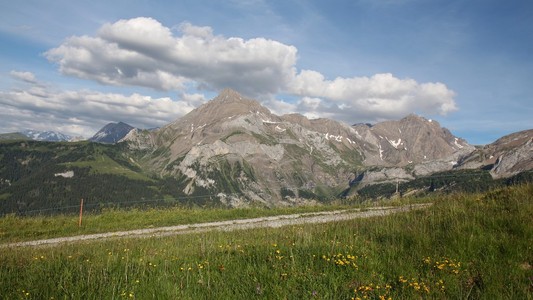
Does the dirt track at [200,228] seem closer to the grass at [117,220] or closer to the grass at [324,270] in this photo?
the grass at [117,220]

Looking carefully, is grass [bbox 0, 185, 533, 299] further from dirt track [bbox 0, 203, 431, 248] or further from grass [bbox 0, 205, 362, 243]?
grass [bbox 0, 205, 362, 243]

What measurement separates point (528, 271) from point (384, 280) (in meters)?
3.06

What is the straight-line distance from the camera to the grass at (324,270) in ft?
22.6

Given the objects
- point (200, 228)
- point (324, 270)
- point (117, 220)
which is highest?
point (324, 270)

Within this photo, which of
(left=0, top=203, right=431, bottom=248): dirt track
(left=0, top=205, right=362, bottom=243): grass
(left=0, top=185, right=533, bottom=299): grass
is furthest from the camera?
(left=0, top=205, right=362, bottom=243): grass

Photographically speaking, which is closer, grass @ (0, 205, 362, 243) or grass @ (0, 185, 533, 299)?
grass @ (0, 185, 533, 299)

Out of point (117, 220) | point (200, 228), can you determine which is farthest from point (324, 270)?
point (117, 220)

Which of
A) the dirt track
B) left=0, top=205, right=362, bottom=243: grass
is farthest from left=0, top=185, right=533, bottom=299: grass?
left=0, top=205, right=362, bottom=243: grass

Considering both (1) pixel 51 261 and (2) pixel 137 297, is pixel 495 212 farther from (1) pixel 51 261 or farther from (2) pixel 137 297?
(1) pixel 51 261

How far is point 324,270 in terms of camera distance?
777cm

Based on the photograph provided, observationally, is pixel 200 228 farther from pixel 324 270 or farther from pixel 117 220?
pixel 324 270

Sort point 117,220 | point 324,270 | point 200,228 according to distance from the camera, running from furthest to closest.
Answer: point 117,220
point 200,228
point 324,270

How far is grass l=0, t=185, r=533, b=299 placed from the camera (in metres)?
6.88

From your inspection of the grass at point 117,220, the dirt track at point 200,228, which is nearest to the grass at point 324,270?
the dirt track at point 200,228
